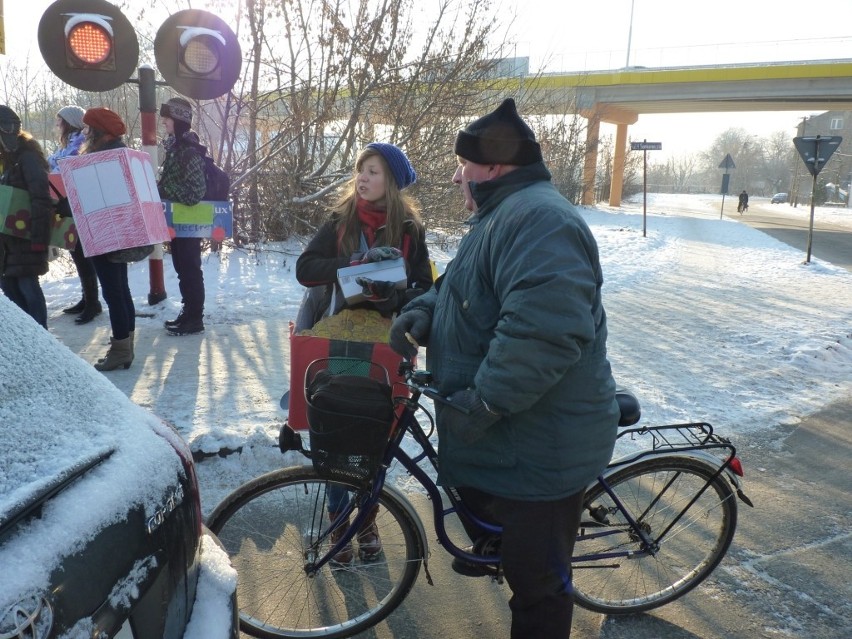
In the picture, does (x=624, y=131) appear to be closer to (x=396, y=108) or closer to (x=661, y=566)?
(x=396, y=108)

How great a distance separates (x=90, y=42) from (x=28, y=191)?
1.34 meters

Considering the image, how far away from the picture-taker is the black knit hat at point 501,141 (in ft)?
6.73

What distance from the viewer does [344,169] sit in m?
10.9

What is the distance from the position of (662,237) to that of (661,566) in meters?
20.4

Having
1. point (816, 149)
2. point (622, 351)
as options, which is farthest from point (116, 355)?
point (816, 149)

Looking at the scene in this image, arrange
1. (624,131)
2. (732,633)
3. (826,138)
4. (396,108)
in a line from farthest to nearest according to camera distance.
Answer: (624,131) < (826,138) < (396,108) < (732,633)

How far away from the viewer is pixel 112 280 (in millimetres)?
4926

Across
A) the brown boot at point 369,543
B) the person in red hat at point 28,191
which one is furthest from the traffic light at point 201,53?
the brown boot at point 369,543

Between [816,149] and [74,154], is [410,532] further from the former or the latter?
[816,149]

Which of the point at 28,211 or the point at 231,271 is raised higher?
the point at 28,211

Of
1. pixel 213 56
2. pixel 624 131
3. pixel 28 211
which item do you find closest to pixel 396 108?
pixel 213 56

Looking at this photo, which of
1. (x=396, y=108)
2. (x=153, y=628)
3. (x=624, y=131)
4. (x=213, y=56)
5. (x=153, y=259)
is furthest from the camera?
(x=624, y=131)

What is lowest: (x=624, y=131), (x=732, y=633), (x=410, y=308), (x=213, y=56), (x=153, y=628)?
(x=732, y=633)

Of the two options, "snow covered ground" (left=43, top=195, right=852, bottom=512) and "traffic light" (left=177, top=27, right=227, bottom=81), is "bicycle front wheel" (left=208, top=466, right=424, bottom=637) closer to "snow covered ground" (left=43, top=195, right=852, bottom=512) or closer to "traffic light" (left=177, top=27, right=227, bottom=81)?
"snow covered ground" (left=43, top=195, right=852, bottom=512)
